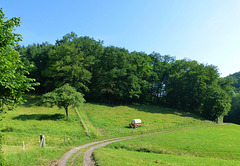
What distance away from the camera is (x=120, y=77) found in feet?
249

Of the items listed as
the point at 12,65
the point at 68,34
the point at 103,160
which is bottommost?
the point at 103,160

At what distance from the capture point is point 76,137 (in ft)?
97.7

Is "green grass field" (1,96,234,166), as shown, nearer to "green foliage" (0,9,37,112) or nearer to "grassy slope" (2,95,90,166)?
"grassy slope" (2,95,90,166)

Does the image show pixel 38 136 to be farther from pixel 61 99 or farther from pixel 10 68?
pixel 10 68

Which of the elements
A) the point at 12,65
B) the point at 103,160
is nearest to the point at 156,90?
the point at 103,160

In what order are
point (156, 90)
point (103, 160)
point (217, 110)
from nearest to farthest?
1. point (103, 160)
2. point (217, 110)
3. point (156, 90)

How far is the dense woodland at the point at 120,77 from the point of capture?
64562 millimetres

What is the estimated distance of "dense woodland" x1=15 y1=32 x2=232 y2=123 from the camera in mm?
64562

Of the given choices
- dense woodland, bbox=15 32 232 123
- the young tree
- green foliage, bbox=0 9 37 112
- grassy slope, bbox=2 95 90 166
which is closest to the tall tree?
green foliage, bbox=0 9 37 112

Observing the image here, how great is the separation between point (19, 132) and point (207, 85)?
237 feet

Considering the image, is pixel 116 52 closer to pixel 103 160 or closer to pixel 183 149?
pixel 183 149

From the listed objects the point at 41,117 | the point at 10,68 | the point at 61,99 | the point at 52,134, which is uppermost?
the point at 10,68

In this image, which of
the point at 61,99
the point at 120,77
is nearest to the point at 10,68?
the point at 61,99

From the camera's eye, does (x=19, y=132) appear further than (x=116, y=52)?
No
